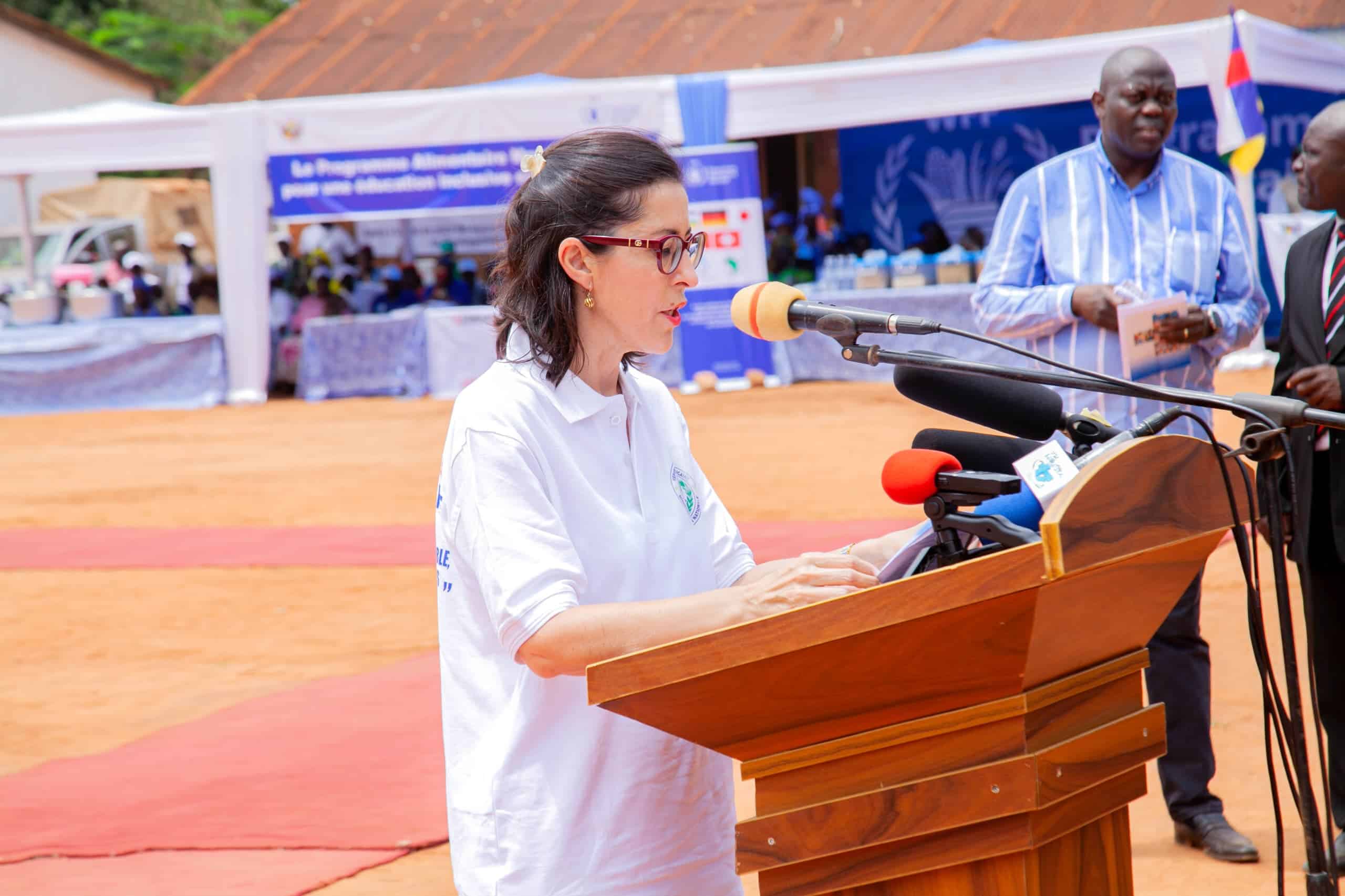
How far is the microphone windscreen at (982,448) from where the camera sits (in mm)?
1972

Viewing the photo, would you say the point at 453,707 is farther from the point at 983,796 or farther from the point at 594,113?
the point at 594,113

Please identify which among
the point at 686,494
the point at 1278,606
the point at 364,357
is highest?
the point at 686,494

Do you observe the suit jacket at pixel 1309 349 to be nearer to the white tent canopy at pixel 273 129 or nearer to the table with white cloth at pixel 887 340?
the table with white cloth at pixel 887 340

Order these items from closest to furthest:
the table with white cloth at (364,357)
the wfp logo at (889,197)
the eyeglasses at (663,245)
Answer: the eyeglasses at (663,245), the table with white cloth at (364,357), the wfp logo at (889,197)

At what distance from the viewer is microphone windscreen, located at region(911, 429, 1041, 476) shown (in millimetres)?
1972

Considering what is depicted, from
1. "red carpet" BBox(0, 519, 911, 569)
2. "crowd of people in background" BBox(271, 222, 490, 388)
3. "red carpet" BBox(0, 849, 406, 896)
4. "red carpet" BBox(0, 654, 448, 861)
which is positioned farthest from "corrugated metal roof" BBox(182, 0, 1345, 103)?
"red carpet" BBox(0, 849, 406, 896)

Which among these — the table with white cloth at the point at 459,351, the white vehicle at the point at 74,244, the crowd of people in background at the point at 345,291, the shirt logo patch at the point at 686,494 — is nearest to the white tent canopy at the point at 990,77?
the table with white cloth at the point at 459,351

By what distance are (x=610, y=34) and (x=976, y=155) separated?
590 cm

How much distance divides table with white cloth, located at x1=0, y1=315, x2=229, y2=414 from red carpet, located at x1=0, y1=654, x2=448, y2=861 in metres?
12.5

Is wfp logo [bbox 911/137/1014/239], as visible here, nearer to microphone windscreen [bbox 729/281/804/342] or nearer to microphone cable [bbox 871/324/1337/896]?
microphone windscreen [bbox 729/281/804/342]

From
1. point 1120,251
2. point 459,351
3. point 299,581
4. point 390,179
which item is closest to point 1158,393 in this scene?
point 1120,251

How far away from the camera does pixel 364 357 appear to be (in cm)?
1784

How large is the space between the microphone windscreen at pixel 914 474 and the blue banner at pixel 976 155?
16.5 meters

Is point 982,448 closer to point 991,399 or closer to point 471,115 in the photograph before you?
point 991,399
